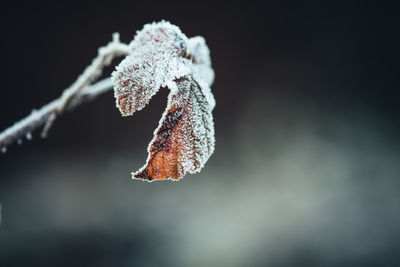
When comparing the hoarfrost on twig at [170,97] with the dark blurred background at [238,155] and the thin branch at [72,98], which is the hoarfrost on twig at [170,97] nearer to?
the thin branch at [72,98]

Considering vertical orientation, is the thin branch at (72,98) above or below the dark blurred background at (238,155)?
below

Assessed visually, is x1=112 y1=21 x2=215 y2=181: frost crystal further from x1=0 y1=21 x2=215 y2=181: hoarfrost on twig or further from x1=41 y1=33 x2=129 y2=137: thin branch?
x1=41 y1=33 x2=129 y2=137: thin branch

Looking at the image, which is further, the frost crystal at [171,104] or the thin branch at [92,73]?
the thin branch at [92,73]

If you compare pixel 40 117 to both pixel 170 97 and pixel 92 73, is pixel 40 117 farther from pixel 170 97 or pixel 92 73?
pixel 170 97

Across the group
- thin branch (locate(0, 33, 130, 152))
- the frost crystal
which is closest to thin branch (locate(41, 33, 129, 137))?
thin branch (locate(0, 33, 130, 152))

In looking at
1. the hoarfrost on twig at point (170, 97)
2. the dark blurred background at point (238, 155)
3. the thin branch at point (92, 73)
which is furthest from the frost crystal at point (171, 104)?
the dark blurred background at point (238, 155)

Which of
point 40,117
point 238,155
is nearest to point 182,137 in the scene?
point 40,117
